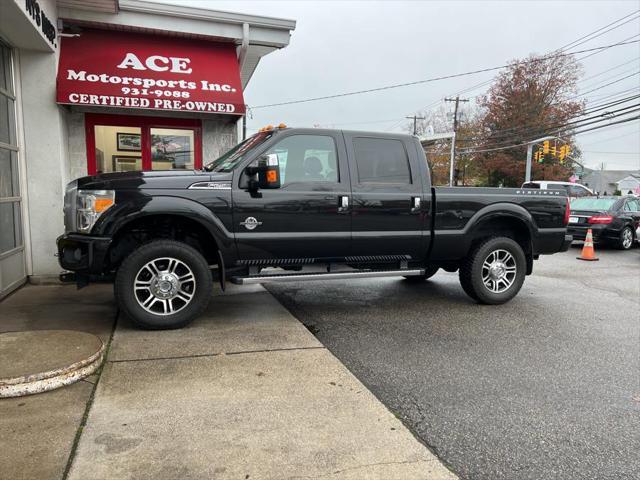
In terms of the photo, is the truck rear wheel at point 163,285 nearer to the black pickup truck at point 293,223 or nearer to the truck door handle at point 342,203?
the black pickup truck at point 293,223

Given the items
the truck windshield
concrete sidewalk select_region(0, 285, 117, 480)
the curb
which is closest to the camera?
concrete sidewalk select_region(0, 285, 117, 480)

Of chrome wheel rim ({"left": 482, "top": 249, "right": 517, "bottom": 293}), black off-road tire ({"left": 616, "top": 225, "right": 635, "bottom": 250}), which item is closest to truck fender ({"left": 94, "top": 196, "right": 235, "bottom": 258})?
chrome wheel rim ({"left": 482, "top": 249, "right": 517, "bottom": 293})

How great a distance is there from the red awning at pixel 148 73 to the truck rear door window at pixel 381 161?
125 inches

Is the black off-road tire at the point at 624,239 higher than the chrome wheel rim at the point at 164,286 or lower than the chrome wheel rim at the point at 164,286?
lower

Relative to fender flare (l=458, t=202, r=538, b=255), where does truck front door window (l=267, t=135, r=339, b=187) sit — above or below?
above

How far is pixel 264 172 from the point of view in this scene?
4871mm

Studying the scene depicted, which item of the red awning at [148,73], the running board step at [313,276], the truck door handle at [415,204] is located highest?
the red awning at [148,73]

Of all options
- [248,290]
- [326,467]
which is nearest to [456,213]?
[248,290]

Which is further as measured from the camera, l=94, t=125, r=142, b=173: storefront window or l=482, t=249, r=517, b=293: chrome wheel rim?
l=94, t=125, r=142, b=173: storefront window

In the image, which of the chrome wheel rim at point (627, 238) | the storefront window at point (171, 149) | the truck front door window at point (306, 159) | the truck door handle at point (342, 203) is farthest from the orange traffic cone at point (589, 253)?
the storefront window at point (171, 149)

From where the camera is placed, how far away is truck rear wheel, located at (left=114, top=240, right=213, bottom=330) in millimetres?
4742

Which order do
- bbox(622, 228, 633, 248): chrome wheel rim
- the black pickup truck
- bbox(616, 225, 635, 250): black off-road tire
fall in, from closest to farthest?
the black pickup truck → bbox(616, 225, 635, 250): black off-road tire → bbox(622, 228, 633, 248): chrome wheel rim

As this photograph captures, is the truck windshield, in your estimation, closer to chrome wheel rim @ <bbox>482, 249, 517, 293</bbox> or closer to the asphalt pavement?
the asphalt pavement

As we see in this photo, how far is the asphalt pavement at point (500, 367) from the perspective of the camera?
9.62 feet
